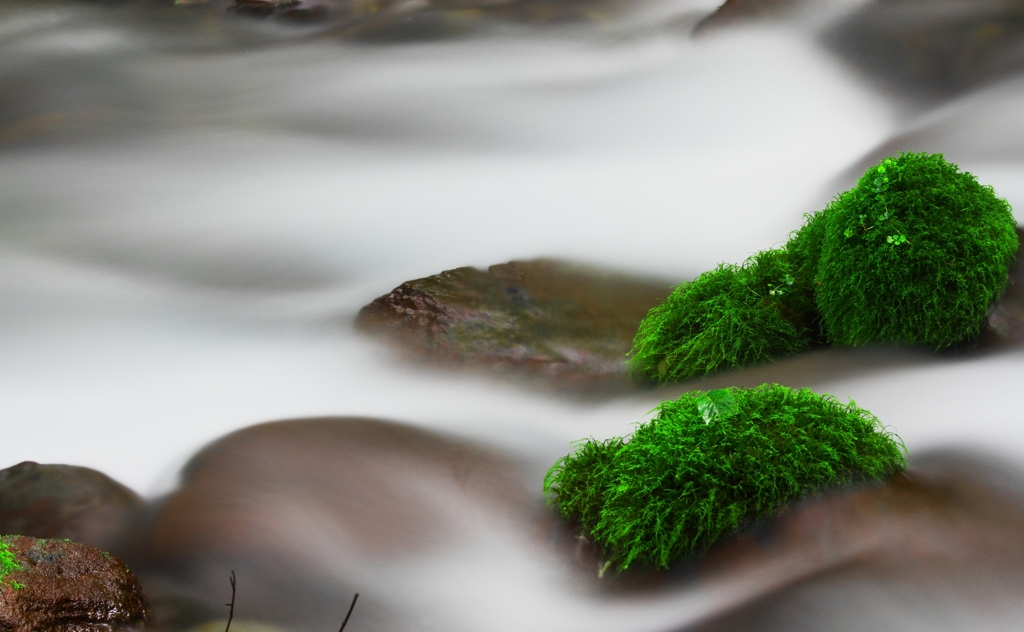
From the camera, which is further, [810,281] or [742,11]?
[742,11]

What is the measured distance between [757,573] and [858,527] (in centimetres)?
36

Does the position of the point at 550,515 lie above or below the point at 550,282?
below

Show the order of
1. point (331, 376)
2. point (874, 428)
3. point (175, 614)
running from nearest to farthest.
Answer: point (175, 614)
point (874, 428)
point (331, 376)

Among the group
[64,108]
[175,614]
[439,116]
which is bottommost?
[175,614]

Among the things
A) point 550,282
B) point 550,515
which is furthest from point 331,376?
point 550,515

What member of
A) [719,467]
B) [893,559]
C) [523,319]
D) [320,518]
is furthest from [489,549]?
[523,319]

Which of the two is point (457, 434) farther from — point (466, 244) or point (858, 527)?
point (466, 244)

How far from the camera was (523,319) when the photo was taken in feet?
15.2

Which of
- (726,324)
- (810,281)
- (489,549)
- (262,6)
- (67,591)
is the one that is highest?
(262,6)

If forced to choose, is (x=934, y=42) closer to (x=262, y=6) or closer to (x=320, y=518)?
(x=320, y=518)

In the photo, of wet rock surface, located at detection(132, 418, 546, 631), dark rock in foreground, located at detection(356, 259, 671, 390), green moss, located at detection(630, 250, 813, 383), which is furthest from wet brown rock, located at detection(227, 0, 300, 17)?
wet rock surface, located at detection(132, 418, 546, 631)

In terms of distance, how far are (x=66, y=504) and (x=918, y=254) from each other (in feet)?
A: 11.8

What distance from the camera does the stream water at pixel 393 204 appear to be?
149 inches

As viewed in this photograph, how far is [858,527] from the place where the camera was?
8.71 feet
